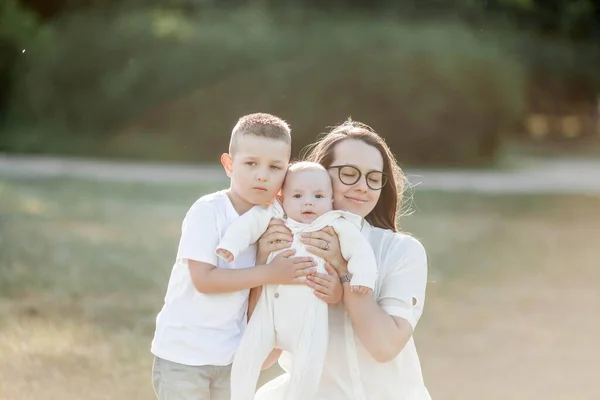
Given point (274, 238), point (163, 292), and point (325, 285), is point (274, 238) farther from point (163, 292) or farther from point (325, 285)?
point (163, 292)

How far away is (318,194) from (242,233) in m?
0.27

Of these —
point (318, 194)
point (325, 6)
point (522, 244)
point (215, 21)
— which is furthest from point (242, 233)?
point (325, 6)

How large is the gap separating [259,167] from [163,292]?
520cm

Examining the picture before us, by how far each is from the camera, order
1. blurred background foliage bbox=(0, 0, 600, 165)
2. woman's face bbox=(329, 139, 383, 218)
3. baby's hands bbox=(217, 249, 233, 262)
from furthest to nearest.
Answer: blurred background foliage bbox=(0, 0, 600, 165)
woman's face bbox=(329, 139, 383, 218)
baby's hands bbox=(217, 249, 233, 262)

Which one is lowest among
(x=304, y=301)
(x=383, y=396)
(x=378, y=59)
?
(x=383, y=396)

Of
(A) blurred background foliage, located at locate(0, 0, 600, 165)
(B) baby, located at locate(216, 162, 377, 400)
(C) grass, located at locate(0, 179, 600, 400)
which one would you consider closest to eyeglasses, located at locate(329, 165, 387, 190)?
(B) baby, located at locate(216, 162, 377, 400)

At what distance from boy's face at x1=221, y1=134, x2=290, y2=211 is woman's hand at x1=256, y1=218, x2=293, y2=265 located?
94mm

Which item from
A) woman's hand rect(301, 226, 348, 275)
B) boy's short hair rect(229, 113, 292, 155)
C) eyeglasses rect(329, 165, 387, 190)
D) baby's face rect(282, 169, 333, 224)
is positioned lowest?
woman's hand rect(301, 226, 348, 275)

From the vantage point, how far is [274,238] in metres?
3.19

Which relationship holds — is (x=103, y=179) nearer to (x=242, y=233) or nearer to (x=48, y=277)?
(x=48, y=277)

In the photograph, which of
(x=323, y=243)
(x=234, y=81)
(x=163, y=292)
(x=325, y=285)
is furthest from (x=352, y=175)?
(x=234, y=81)

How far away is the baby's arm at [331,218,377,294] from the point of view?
3.11m

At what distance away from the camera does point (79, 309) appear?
761 centimetres

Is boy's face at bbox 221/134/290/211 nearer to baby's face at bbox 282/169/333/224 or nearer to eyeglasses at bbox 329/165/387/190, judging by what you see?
baby's face at bbox 282/169/333/224
